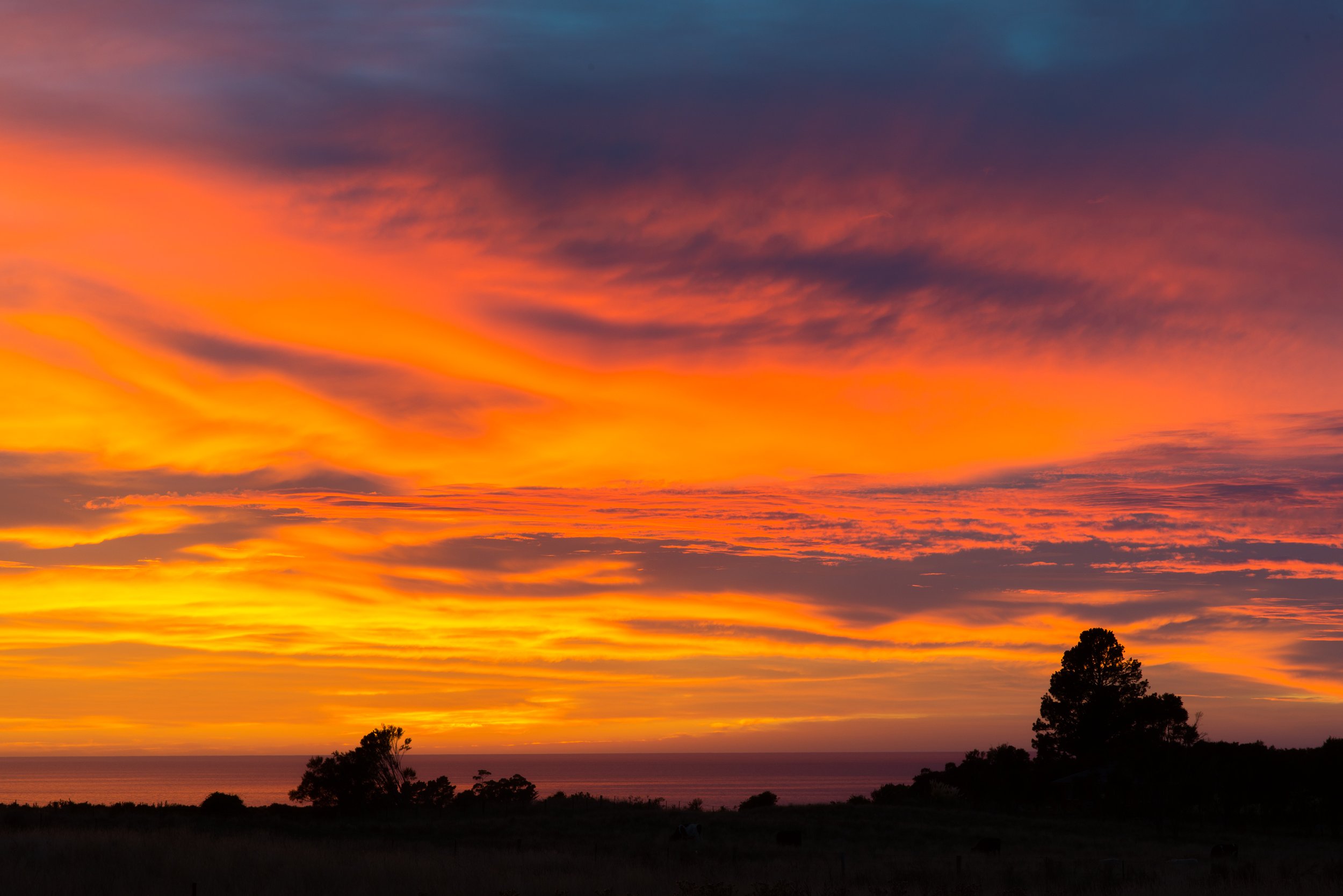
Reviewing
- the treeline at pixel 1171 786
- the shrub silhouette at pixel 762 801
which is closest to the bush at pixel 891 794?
the treeline at pixel 1171 786

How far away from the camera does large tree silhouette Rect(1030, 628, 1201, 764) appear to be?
247ft

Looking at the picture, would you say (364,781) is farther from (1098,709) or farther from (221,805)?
(1098,709)

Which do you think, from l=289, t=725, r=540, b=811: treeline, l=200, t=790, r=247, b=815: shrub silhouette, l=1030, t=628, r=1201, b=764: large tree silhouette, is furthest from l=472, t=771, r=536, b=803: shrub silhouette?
l=1030, t=628, r=1201, b=764: large tree silhouette

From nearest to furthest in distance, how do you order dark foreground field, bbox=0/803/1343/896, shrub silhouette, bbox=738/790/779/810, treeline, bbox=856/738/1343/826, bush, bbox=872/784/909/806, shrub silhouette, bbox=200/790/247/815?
dark foreground field, bbox=0/803/1343/896
shrub silhouette, bbox=200/790/247/815
treeline, bbox=856/738/1343/826
shrub silhouette, bbox=738/790/779/810
bush, bbox=872/784/909/806

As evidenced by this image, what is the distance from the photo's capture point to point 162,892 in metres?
22.6

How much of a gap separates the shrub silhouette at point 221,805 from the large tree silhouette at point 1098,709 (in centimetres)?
5295

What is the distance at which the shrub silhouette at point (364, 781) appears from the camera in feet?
195

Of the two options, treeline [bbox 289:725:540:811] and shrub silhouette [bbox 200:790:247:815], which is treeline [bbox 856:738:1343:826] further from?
shrub silhouette [bbox 200:790:247:815]

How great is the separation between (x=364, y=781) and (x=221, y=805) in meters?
8.45

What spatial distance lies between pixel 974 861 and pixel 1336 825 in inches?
1420

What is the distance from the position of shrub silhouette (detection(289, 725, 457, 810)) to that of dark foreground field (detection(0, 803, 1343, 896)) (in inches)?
114

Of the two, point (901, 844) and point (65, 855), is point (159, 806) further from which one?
point (901, 844)

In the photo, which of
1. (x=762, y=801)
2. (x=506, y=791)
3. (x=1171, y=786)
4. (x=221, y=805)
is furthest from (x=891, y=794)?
(x=221, y=805)

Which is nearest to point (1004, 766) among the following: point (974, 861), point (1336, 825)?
point (1336, 825)
